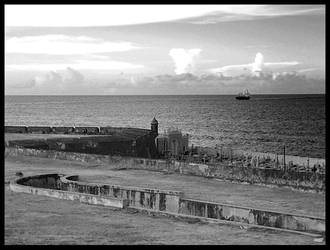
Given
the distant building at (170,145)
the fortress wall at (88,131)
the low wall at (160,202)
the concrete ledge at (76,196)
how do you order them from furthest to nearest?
the fortress wall at (88,131), the distant building at (170,145), the concrete ledge at (76,196), the low wall at (160,202)

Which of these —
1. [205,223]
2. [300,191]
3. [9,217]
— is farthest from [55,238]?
[300,191]

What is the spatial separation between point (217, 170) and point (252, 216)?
7.36m

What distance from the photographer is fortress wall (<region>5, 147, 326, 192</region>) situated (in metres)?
22.6

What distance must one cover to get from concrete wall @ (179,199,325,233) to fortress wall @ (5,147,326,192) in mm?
5148

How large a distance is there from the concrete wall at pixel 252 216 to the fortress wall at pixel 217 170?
515 centimetres

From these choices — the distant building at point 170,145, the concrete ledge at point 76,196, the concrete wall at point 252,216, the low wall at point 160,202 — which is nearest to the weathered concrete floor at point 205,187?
the low wall at point 160,202

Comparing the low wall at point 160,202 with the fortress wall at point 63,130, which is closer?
the low wall at point 160,202

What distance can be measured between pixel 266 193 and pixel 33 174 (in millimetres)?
9821

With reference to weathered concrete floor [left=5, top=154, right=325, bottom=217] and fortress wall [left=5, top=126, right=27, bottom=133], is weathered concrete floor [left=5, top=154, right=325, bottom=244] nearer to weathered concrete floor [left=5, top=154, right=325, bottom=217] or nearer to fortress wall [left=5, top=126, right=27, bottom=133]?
weathered concrete floor [left=5, top=154, right=325, bottom=217]

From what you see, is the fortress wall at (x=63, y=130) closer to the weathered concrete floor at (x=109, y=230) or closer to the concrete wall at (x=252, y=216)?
the concrete wall at (x=252, y=216)

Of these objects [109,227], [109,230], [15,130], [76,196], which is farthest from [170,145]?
[109,230]

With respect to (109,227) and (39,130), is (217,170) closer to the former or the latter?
(109,227)

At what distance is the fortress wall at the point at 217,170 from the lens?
2262 centimetres

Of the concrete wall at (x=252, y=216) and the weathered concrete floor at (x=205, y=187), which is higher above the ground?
the weathered concrete floor at (x=205, y=187)
